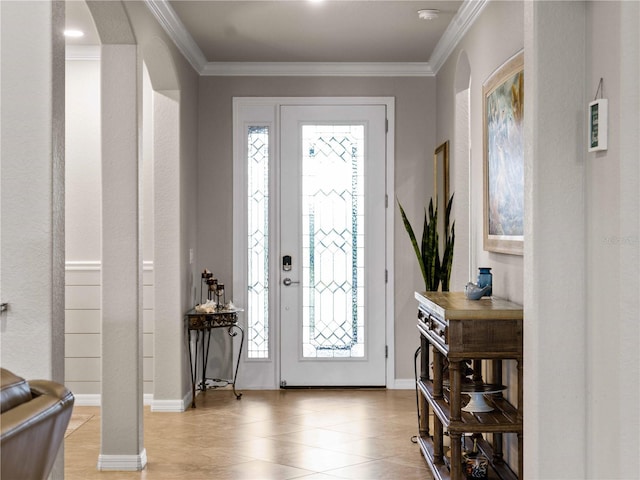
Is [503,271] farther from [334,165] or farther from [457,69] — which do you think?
[334,165]

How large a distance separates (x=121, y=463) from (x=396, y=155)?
3269mm

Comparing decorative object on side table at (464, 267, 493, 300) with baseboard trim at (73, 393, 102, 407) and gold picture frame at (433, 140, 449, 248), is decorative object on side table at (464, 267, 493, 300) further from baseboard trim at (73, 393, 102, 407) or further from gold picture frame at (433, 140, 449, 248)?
baseboard trim at (73, 393, 102, 407)

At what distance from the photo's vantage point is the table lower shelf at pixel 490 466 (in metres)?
3.43

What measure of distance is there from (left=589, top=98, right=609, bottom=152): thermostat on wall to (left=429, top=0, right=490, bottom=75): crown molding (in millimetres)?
1801

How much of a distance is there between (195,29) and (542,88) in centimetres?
302

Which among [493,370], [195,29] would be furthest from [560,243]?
[195,29]

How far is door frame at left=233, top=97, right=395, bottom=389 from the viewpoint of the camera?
5.89 meters

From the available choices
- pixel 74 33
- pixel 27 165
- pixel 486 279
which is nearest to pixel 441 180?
pixel 486 279

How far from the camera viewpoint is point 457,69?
489cm

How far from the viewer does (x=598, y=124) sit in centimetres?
231

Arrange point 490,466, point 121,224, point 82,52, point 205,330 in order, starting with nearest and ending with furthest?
point 490,466 < point 121,224 < point 82,52 < point 205,330

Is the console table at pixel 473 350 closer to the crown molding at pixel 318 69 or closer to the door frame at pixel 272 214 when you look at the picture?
the door frame at pixel 272 214

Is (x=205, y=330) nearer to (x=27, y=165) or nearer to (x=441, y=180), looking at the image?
(x=441, y=180)

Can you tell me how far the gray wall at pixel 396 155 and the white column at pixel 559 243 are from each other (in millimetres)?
3374
